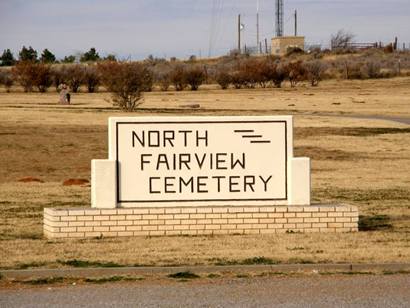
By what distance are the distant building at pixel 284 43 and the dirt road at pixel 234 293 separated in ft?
363

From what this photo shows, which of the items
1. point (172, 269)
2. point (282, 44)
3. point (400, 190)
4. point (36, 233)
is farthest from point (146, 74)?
point (282, 44)

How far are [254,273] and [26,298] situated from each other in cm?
244

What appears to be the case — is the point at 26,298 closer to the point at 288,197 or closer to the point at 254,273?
the point at 254,273

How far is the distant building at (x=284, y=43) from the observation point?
123062 millimetres

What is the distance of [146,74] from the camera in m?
54.3

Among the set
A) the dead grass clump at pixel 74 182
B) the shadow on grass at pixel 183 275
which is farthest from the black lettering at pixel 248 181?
the dead grass clump at pixel 74 182

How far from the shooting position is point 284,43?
125 metres

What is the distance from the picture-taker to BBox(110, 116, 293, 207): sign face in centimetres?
1430

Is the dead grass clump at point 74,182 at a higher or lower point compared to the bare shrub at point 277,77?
lower

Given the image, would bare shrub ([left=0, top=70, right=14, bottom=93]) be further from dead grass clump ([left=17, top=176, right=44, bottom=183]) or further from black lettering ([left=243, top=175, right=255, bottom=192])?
black lettering ([left=243, top=175, right=255, bottom=192])

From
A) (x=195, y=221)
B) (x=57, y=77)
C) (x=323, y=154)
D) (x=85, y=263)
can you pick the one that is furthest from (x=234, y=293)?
(x=57, y=77)

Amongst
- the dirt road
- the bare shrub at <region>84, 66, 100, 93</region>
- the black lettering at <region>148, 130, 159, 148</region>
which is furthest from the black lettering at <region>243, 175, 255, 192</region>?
the bare shrub at <region>84, 66, 100, 93</region>

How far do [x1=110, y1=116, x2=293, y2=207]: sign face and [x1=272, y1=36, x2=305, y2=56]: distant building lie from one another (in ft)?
350

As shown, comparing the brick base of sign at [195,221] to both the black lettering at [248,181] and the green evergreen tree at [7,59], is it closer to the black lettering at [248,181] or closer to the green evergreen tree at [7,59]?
the black lettering at [248,181]
